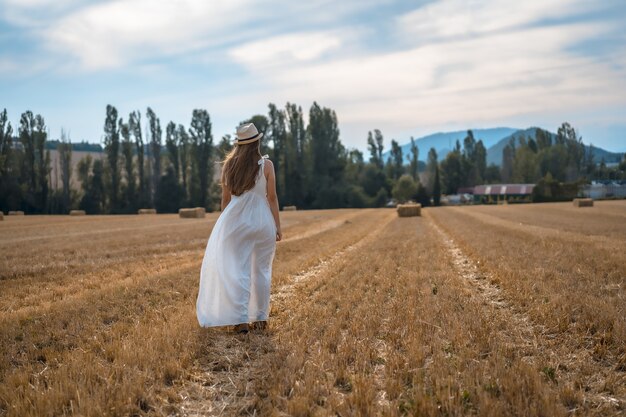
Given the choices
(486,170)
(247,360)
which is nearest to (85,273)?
(247,360)

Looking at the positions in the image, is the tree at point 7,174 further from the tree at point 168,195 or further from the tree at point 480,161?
the tree at point 480,161

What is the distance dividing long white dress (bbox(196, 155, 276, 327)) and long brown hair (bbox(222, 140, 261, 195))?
77 mm

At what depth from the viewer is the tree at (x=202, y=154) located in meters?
80.4

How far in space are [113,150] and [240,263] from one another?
76.8 m

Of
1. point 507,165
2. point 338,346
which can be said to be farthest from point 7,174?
point 507,165

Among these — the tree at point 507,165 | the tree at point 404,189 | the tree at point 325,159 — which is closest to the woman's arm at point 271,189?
the tree at point 325,159

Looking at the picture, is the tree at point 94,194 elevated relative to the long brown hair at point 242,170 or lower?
elevated

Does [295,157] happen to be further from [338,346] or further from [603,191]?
[338,346]

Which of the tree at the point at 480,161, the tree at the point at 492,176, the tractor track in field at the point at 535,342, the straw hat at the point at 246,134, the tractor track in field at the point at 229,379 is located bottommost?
the tractor track in field at the point at 535,342

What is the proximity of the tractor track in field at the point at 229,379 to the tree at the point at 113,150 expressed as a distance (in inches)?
2946

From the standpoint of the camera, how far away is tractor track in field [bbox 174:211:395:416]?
14.0ft

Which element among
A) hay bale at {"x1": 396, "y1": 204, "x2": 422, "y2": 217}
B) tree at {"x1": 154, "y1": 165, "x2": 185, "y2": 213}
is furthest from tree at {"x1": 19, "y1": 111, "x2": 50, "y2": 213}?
hay bale at {"x1": 396, "y1": 204, "x2": 422, "y2": 217}

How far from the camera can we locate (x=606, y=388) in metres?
4.40

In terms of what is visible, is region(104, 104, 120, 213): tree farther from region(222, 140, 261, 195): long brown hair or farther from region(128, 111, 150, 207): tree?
region(222, 140, 261, 195): long brown hair
